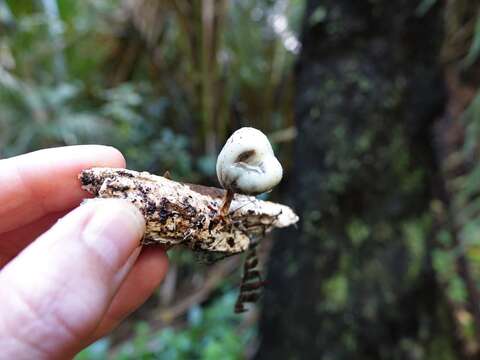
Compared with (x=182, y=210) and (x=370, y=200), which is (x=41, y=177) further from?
(x=370, y=200)

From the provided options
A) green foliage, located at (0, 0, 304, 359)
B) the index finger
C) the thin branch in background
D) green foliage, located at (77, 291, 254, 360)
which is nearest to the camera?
the index finger

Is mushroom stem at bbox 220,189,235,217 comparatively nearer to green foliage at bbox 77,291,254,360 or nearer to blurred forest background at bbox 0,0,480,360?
blurred forest background at bbox 0,0,480,360

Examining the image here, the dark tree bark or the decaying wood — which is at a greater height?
the dark tree bark

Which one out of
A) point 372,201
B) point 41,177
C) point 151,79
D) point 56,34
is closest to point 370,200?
point 372,201

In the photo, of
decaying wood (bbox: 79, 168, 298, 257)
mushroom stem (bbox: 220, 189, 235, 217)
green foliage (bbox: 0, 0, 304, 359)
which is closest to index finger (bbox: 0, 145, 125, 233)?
decaying wood (bbox: 79, 168, 298, 257)

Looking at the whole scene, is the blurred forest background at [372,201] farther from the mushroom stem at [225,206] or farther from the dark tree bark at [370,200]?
the mushroom stem at [225,206]

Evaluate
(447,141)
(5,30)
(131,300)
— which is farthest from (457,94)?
(5,30)

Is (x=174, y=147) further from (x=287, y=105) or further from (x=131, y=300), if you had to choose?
(x=131, y=300)
